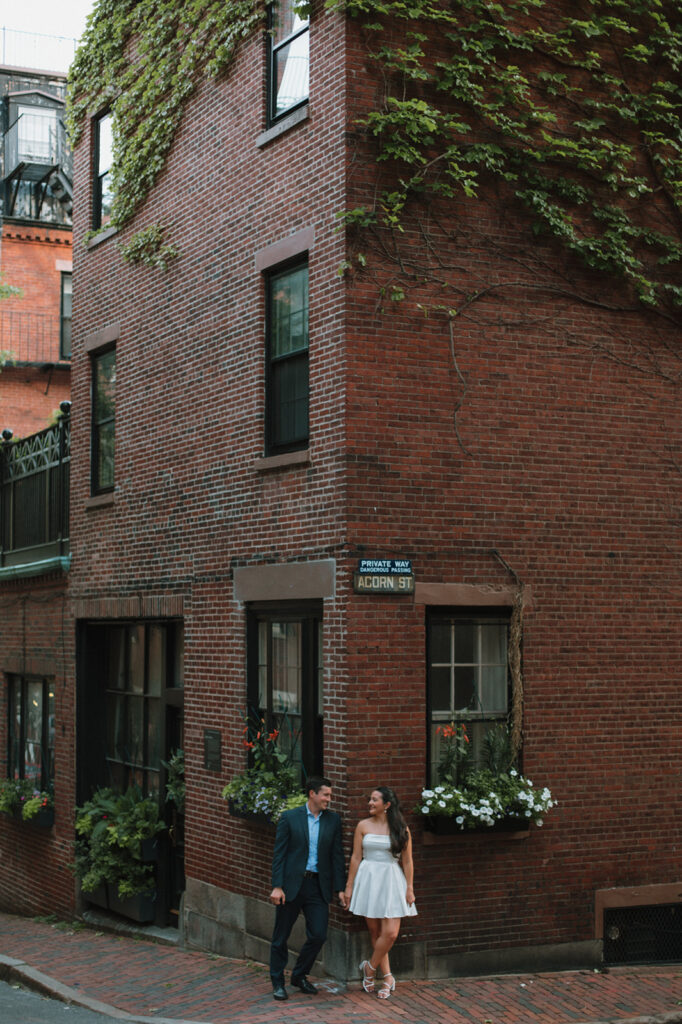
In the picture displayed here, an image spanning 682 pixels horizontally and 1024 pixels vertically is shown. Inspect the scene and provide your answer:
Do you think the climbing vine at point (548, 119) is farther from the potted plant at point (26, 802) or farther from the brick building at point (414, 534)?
the potted plant at point (26, 802)

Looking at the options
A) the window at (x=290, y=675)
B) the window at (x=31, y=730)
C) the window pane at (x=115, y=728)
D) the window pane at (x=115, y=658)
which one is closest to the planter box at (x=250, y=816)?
the window at (x=290, y=675)

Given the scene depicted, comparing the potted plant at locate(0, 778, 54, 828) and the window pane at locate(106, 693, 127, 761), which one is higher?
the window pane at locate(106, 693, 127, 761)

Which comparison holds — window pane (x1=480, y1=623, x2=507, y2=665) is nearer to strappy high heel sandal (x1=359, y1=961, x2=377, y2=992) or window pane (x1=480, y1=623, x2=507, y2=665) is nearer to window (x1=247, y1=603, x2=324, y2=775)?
window (x1=247, y1=603, x2=324, y2=775)

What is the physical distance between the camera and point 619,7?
41.1 feet

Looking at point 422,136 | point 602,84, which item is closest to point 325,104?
point 422,136

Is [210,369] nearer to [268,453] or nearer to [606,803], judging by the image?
[268,453]

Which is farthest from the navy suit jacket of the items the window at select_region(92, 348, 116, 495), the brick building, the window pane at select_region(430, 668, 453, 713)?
the window at select_region(92, 348, 116, 495)

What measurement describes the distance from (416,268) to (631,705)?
4.70m

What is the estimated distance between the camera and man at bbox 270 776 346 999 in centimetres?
1034

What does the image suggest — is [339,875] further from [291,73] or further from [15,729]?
[15,729]

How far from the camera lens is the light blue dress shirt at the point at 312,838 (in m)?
10.4

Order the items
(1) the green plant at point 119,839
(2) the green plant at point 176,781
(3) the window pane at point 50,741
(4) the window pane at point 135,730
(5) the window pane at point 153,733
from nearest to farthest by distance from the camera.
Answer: (2) the green plant at point 176,781 < (1) the green plant at point 119,839 < (5) the window pane at point 153,733 < (4) the window pane at point 135,730 < (3) the window pane at point 50,741

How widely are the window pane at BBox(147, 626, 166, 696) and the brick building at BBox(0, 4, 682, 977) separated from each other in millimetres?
1511

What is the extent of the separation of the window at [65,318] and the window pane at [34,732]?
39.5 feet
